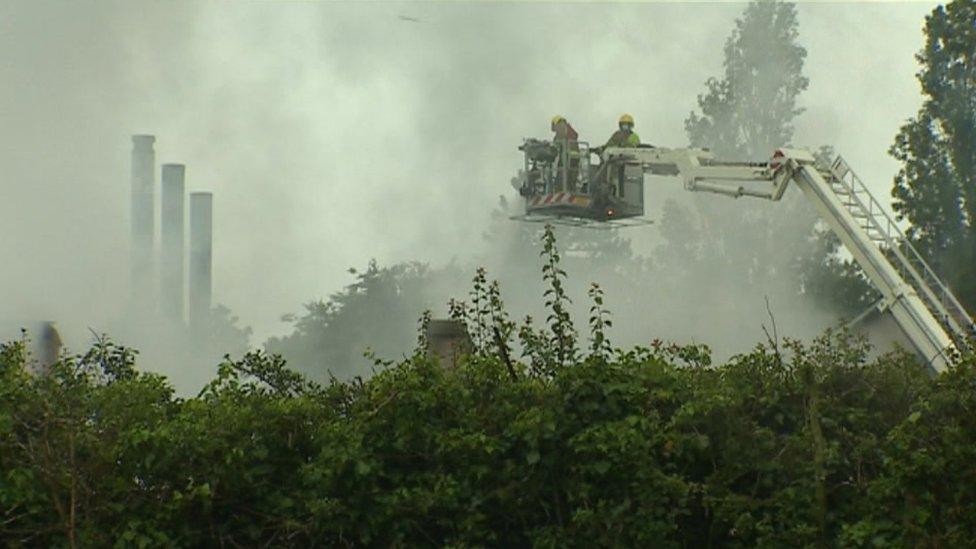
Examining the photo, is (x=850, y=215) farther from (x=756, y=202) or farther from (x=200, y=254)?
(x=756, y=202)

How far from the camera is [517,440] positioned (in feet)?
29.0

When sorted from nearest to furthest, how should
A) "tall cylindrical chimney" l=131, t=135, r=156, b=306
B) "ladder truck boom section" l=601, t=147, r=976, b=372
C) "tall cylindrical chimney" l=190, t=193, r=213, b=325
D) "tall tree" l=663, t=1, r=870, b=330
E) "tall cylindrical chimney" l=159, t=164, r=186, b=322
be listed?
"ladder truck boom section" l=601, t=147, r=976, b=372, "tall cylindrical chimney" l=131, t=135, r=156, b=306, "tall cylindrical chimney" l=159, t=164, r=186, b=322, "tall cylindrical chimney" l=190, t=193, r=213, b=325, "tall tree" l=663, t=1, r=870, b=330

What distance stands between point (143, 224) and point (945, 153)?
61.8 ft

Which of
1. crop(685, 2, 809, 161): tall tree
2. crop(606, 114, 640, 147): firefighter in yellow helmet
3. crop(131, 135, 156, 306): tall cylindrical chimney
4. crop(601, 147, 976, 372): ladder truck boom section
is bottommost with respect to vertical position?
crop(601, 147, 976, 372): ladder truck boom section

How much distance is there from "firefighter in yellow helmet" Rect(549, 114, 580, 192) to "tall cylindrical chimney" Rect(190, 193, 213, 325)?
21.4m

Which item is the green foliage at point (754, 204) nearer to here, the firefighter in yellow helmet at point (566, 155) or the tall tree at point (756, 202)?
the tall tree at point (756, 202)

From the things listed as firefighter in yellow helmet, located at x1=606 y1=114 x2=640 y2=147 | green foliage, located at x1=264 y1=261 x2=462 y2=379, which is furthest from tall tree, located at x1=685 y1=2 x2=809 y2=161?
firefighter in yellow helmet, located at x1=606 y1=114 x2=640 y2=147

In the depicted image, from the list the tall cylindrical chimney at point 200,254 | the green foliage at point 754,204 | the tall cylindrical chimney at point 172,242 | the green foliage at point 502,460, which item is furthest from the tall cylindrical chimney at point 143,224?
the green foliage at point 502,460

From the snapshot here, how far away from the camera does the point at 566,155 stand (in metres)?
25.4

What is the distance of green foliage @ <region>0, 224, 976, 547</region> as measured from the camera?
854 cm

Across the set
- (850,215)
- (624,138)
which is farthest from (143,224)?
(850,215)

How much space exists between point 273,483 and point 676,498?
6.66ft

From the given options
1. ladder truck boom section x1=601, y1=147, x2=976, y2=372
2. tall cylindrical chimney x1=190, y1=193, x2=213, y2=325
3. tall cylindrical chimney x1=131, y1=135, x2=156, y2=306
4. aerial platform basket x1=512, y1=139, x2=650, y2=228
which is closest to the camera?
ladder truck boom section x1=601, y1=147, x2=976, y2=372

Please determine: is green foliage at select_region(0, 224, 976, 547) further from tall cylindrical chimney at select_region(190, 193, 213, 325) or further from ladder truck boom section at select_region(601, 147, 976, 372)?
tall cylindrical chimney at select_region(190, 193, 213, 325)
